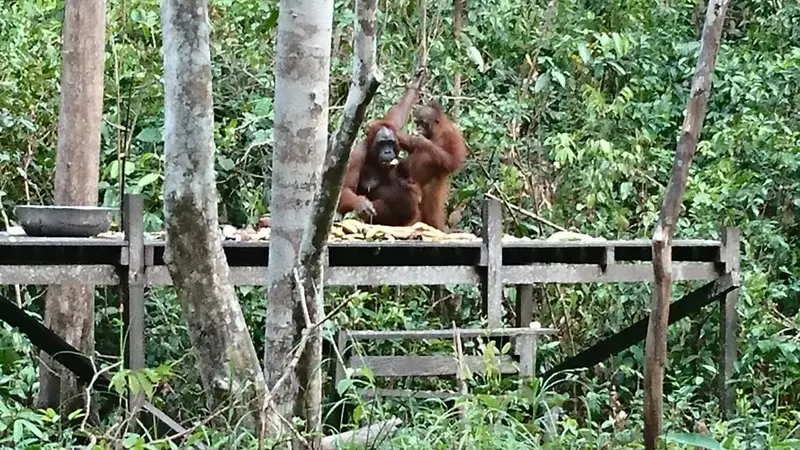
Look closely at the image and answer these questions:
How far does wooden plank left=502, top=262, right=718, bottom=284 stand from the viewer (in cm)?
599

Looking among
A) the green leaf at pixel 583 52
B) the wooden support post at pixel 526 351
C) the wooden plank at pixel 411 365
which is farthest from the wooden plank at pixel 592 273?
the green leaf at pixel 583 52

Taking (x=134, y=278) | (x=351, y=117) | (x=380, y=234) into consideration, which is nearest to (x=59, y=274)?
(x=134, y=278)

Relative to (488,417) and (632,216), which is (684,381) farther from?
(488,417)

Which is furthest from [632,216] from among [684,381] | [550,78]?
[684,381]

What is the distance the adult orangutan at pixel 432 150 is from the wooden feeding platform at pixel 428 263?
88 centimetres

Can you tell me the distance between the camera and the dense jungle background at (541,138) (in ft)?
25.6

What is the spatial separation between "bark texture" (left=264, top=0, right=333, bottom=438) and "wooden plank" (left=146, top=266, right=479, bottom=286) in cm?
187

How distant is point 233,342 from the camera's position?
3.57 meters

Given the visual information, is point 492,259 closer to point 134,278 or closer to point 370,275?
point 370,275

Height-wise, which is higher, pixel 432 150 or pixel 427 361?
pixel 432 150

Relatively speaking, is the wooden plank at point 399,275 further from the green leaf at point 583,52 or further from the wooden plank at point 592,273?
the green leaf at point 583,52

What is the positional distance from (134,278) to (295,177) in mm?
1919

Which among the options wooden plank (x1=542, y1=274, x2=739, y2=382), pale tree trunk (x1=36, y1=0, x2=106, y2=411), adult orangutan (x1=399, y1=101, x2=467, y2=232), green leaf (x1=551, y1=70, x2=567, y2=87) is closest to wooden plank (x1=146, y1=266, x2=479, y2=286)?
wooden plank (x1=542, y1=274, x2=739, y2=382)

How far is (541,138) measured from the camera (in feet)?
29.6
